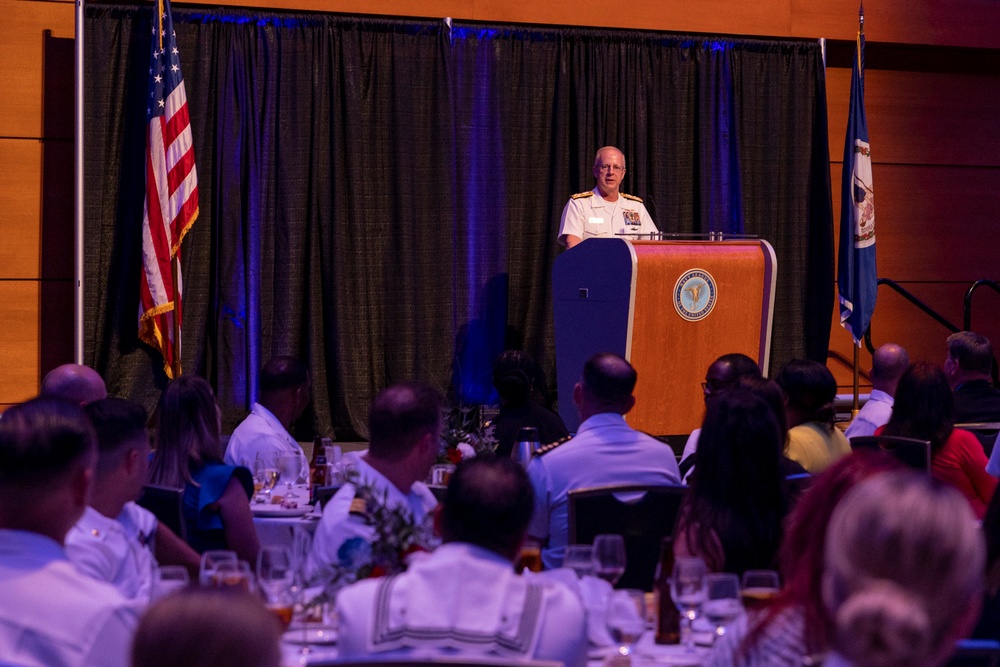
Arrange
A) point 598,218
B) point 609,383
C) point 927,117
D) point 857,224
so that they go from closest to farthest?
point 609,383 < point 598,218 < point 857,224 < point 927,117

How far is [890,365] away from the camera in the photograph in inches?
197

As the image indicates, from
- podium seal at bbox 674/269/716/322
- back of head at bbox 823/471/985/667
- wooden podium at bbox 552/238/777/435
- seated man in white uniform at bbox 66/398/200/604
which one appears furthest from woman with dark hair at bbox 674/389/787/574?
podium seal at bbox 674/269/716/322

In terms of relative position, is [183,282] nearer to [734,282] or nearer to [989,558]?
[734,282]

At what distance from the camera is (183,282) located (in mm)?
8023

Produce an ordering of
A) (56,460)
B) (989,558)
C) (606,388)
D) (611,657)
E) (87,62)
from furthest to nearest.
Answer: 1. (87,62)
2. (606,388)
3. (989,558)
4. (611,657)
5. (56,460)

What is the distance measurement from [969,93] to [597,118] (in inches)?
125

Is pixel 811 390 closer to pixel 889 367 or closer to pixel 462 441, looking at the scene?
pixel 889 367

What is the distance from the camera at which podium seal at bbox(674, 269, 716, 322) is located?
22.0 ft

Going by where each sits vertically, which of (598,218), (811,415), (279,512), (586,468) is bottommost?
(279,512)

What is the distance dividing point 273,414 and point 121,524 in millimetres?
1802

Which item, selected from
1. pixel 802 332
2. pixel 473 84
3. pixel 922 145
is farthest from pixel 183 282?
pixel 922 145

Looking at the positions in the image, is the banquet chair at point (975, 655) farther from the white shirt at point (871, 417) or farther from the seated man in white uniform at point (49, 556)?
the white shirt at point (871, 417)

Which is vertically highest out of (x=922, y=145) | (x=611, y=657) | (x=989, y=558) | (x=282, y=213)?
(x=922, y=145)

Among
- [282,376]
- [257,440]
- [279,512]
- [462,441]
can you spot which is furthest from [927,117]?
[279,512]
